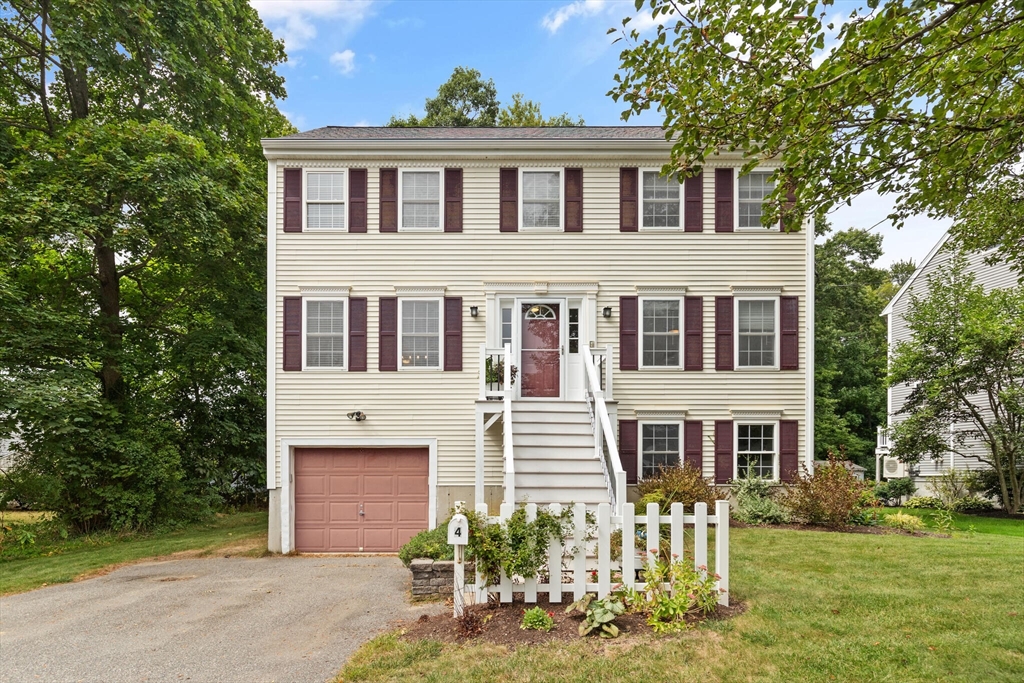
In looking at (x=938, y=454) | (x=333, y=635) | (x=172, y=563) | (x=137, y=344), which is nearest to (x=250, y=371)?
(x=137, y=344)

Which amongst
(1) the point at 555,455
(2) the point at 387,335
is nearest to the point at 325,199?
(2) the point at 387,335

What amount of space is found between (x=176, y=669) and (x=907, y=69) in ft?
26.8

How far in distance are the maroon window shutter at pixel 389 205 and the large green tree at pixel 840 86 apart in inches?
253

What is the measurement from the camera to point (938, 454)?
14.5 m

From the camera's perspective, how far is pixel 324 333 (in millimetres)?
11055

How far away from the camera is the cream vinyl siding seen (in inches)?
431

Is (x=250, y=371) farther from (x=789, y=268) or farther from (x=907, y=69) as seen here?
(x=907, y=69)

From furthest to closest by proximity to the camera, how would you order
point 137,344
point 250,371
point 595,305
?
point 250,371, point 137,344, point 595,305

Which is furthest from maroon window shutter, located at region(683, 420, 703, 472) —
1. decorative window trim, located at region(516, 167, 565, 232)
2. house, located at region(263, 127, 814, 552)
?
decorative window trim, located at region(516, 167, 565, 232)

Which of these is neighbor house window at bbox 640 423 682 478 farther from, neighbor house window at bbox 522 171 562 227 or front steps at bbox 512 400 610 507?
neighbor house window at bbox 522 171 562 227

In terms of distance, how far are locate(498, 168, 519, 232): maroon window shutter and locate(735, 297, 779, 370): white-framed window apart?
462 centimetres

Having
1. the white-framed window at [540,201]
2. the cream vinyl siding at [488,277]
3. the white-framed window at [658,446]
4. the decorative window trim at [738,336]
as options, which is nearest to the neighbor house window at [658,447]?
the white-framed window at [658,446]

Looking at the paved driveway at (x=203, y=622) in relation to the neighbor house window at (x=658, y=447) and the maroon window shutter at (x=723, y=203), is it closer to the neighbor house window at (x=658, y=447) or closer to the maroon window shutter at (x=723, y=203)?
the neighbor house window at (x=658, y=447)

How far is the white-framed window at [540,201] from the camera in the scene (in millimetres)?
11180
